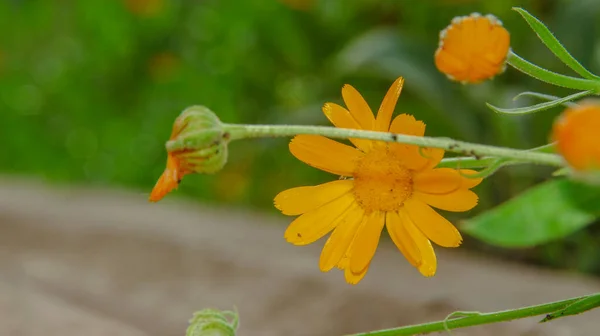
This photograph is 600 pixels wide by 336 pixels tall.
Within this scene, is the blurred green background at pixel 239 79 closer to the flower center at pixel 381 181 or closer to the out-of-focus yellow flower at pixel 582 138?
the flower center at pixel 381 181

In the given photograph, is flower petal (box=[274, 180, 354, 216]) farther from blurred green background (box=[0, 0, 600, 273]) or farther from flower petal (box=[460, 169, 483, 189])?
blurred green background (box=[0, 0, 600, 273])

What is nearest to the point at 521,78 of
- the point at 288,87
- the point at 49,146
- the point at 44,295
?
the point at 288,87

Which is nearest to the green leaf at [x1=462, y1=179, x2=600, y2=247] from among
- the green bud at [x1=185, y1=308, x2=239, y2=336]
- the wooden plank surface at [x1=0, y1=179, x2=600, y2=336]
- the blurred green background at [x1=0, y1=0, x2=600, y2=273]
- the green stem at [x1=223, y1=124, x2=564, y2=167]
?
the green stem at [x1=223, y1=124, x2=564, y2=167]

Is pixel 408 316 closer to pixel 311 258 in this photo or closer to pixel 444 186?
pixel 311 258

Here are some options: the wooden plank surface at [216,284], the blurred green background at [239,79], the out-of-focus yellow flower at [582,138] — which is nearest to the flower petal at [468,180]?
the out-of-focus yellow flower at [582,138]

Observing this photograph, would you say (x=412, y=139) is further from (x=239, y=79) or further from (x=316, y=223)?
(x=239, y=79)
